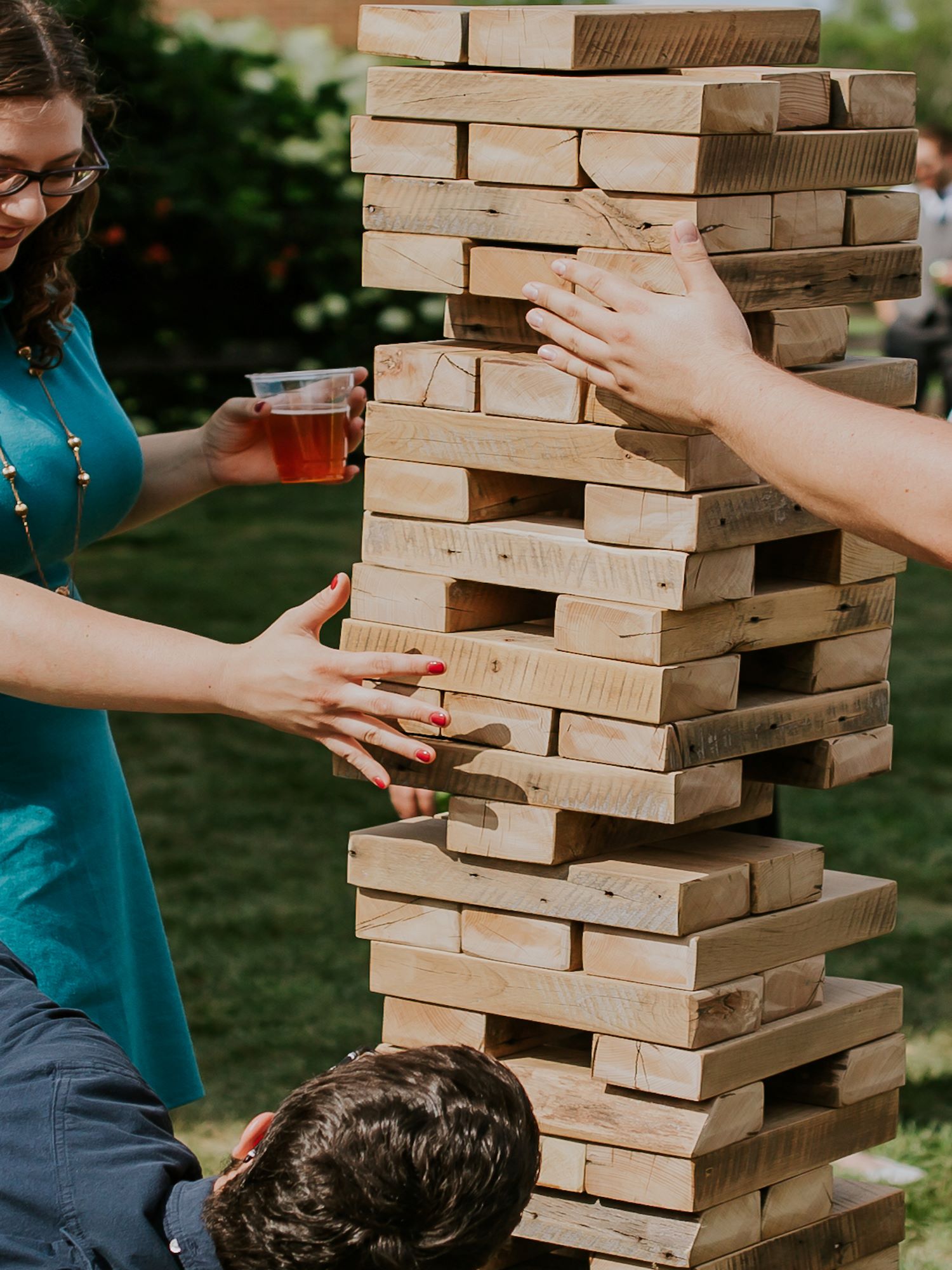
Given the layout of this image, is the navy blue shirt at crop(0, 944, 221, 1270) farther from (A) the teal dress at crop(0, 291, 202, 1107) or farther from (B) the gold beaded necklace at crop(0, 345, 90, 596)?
(B) the gold beaded necklace at crop(0, 345, 90, 596)

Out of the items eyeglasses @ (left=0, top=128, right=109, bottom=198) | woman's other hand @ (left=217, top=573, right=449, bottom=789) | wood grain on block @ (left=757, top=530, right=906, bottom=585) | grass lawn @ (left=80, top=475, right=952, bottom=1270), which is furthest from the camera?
grass lawn @ (left=80, top=475, right=952, bottom=1270)

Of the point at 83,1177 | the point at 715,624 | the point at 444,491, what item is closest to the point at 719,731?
the point at 715,624

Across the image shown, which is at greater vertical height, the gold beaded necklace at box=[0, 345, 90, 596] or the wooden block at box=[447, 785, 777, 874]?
the gold beaded necklace at box=[0, 345, 90, 596]

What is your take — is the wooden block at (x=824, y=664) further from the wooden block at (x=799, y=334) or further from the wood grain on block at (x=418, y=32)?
the wood grain on block at (x=418, y=32)

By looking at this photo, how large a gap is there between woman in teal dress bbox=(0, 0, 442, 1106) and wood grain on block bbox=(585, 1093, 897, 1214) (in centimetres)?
73

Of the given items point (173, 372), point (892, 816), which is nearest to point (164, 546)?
point (173, 372)

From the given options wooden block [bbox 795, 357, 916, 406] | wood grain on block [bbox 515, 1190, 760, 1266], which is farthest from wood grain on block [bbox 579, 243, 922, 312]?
wood grain on block [bbox 515, 1190, 760, 1266]

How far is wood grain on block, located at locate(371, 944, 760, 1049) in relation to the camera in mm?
2518

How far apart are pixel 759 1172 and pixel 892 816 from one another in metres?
3.90

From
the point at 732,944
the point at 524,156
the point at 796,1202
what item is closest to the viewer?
the point at 524,156

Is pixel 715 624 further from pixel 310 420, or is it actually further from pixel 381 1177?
pixel 381 1177

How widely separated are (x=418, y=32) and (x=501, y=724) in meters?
1.04

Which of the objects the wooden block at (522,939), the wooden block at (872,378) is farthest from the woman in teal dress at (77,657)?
the wooden block at (872,378)

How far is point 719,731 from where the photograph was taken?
2535mm
